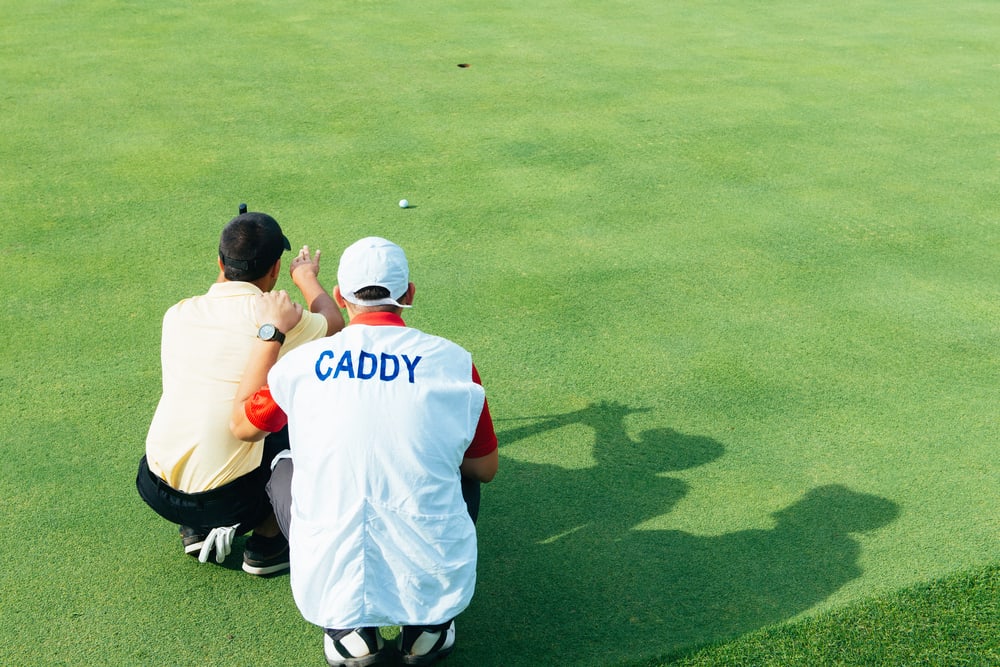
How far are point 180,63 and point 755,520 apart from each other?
28.1 feet

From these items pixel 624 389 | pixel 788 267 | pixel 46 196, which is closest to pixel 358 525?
pixel 624 389

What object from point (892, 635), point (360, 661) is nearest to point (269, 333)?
point (360, 661)

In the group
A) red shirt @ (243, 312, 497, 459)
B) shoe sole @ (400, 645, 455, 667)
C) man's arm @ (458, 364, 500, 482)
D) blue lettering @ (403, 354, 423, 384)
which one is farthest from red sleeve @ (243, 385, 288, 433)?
shoe sole @ (400, 645, 455, 667)

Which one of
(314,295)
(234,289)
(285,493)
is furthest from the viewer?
(314,295)

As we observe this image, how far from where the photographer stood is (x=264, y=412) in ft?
10.9

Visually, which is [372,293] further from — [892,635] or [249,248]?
[892,635]

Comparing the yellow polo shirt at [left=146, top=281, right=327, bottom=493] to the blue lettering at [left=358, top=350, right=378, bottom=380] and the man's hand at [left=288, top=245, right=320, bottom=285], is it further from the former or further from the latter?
the blue lettering at [left=358, top=350, right=378, bottom=380]

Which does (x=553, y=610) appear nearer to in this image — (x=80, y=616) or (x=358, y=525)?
(x=358, y=525)

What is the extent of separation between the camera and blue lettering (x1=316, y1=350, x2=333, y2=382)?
304cm

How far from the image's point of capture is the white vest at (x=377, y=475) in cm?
300

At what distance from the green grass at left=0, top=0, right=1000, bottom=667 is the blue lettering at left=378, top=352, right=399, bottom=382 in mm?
1105

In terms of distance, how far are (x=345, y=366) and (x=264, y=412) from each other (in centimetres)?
45

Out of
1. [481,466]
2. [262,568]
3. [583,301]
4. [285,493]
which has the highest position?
[481,466]

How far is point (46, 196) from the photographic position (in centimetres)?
728
